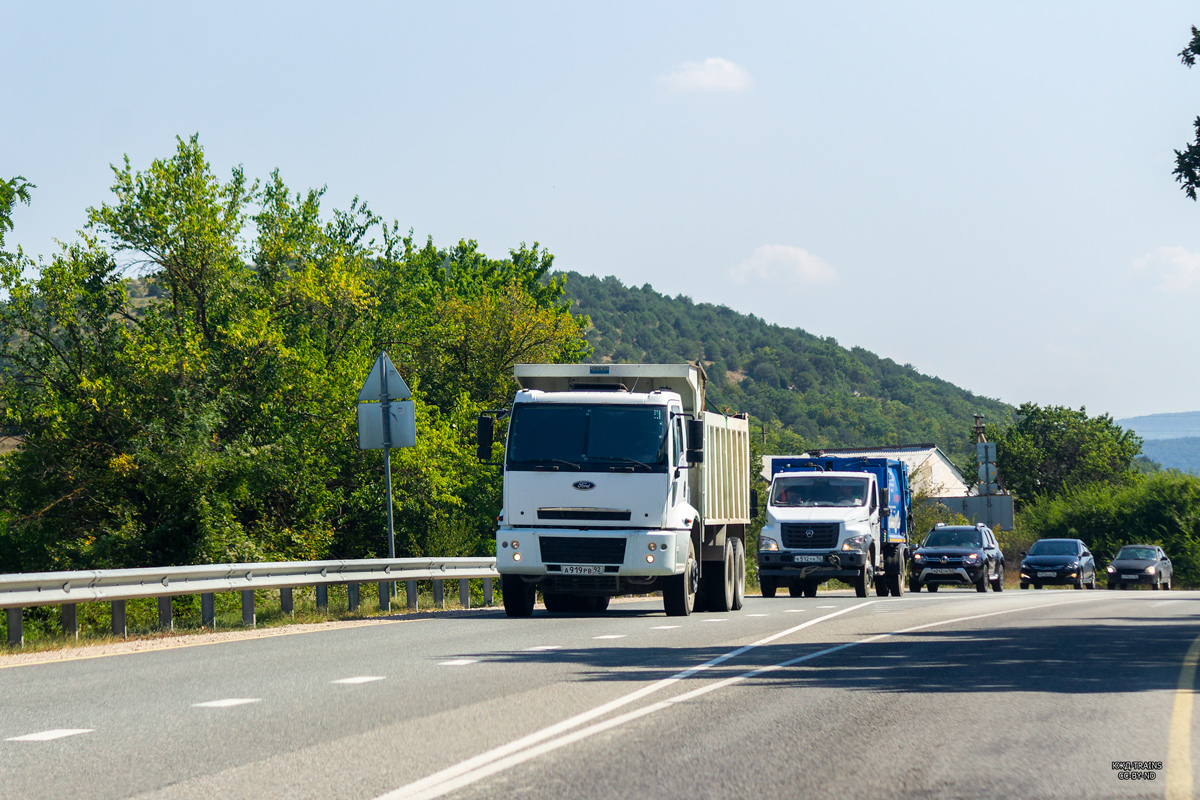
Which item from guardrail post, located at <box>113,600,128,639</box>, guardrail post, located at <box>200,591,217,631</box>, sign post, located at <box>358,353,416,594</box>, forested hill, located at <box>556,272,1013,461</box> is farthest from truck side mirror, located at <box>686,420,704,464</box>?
forested hill, located at <box>556,272,1013,461</box>

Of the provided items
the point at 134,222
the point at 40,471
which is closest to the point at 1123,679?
the point at 40,471

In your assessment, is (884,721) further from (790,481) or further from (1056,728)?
(790,481)

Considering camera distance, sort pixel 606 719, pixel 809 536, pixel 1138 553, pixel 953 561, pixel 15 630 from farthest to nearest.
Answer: pixel 1138 553, pixel 953 561, pixel 809 536, pixel 15 630, pixel 606 719

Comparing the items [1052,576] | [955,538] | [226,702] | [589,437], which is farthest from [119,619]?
[1052,576]

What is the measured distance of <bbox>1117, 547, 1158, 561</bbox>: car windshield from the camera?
4138cm

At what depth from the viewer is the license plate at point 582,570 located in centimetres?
1716

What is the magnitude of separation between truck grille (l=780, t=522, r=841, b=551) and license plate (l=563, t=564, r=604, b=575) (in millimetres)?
9743

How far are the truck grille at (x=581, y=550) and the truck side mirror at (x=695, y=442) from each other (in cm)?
166

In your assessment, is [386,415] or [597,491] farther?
[386,415]

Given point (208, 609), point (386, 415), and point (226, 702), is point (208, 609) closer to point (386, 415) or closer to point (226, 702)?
point (386, 415)

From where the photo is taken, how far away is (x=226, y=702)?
9.17m

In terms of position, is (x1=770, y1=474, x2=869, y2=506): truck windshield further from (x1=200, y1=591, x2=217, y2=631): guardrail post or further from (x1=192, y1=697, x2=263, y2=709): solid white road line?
(x1=192, y1=697, x2=263, y2=709): solid white road line

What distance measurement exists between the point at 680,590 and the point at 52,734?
11248 millimetres

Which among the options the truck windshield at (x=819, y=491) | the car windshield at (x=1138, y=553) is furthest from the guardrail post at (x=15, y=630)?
the car windshield at (x=1138, y=553)
